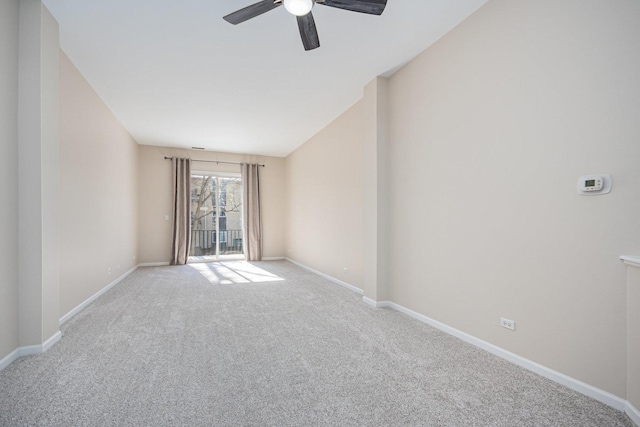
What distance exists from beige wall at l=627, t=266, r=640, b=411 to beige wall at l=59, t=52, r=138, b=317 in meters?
4.58

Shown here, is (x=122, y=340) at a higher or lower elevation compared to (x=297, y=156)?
lower

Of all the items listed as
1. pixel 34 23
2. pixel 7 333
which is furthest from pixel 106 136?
pixel 7 333

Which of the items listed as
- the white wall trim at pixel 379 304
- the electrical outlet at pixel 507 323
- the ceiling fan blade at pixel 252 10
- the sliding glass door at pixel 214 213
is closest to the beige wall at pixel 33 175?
the ceiling fan blade at pixel 252 10

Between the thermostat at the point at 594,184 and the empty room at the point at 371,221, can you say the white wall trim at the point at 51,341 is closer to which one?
the empty room at the point at 371,221

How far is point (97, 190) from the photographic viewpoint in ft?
13.3

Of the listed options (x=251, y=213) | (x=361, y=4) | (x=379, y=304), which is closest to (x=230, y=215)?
(x=251, y=213)

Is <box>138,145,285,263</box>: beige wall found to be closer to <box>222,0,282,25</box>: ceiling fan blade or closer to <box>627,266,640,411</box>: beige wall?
<box>222,0,282,25</box>: ceiling fan blade

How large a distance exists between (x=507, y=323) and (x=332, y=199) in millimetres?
3452

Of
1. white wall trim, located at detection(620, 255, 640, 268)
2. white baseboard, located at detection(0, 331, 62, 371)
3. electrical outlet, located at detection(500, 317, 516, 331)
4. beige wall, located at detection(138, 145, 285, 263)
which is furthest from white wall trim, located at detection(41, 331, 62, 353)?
beige wall, located at detection(138, 145, 285, 263)

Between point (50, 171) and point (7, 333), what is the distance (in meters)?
1.29

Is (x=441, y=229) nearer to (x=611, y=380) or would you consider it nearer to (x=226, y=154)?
(x=611, y=380)

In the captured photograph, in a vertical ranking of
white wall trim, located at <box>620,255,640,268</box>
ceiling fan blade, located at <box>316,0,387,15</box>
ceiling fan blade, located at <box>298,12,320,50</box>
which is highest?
ceiling fan blade, located at <box>316,0,387,15</box>

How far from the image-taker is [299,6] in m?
1.99

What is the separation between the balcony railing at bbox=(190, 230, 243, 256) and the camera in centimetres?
771
